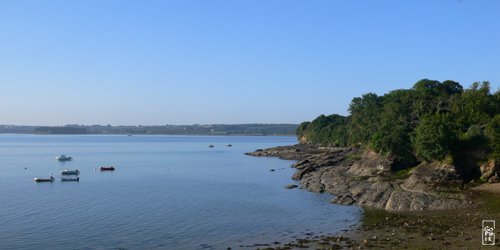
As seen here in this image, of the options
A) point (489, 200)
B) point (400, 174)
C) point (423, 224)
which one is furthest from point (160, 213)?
point (489, 200)

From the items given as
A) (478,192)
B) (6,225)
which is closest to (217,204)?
(6,225)

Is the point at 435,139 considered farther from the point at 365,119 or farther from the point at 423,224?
the point at 365,119

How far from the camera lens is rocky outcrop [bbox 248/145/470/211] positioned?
5397 cm

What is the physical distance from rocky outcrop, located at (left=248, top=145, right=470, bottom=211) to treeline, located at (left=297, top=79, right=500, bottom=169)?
2.36 metres

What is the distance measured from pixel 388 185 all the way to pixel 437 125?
11.0m

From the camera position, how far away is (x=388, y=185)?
6250cm

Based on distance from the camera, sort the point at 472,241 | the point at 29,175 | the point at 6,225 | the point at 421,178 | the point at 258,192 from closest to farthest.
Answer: the point at 472,241, the point at 6,225, the point at 421,178, the point at 258,192, the point at 29,175

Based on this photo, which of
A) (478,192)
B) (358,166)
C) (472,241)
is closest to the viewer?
(472,241)

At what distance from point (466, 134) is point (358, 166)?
19.6 m

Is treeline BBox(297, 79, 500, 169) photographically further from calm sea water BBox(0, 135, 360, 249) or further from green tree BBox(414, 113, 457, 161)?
calm sea water BBox(0, 135, 360, 249)

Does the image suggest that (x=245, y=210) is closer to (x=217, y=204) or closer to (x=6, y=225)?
(x=217, y=204)

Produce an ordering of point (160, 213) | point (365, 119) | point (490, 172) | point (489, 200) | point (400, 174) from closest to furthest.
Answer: point (489, 200)
point (160, 213)
point (490, 172)
point (400, 174)
point (365, 119)

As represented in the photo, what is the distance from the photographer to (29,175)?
3947 inches

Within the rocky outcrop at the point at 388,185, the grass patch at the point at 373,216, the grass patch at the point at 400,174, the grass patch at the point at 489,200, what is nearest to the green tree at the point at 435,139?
the rocky outcrop at the point at 388,185
